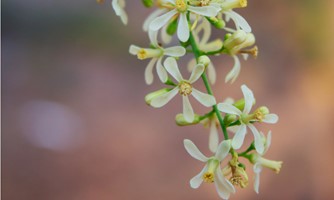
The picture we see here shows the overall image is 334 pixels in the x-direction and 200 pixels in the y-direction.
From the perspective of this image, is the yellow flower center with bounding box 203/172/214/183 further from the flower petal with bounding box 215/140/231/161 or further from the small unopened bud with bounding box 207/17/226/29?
the small unopened bud with bounding box 207/17/226/29

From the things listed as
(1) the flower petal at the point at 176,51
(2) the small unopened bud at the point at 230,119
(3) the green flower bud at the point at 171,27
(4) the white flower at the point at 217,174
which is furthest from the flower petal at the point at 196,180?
(3) the green flower bud at the point at 171,27

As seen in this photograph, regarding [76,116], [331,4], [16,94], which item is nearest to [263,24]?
[331,4]

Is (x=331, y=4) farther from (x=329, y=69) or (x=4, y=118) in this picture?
(x=4, y=118)

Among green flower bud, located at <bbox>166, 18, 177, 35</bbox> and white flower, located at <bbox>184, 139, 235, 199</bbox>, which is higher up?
green flower bud, located at <bbox>166, 18, 177, 35</bbox>

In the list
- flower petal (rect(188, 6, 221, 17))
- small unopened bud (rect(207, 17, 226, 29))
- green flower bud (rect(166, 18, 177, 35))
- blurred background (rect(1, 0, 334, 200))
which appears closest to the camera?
flower petal (rect(188, 6, 221, 17))

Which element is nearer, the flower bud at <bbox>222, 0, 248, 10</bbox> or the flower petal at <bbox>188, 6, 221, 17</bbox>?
the flower petal at <bbox>188, 6, 221, 17</bbox>

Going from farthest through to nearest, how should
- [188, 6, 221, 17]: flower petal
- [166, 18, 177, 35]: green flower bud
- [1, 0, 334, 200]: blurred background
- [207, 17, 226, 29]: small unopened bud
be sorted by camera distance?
[1, 0, 334, 200]: blurred background → [166, 18, 177, 35]: green flower bud → [207, 17, 226, 29]: small unopened bud → [188, 6, 221, 17]: flower petal

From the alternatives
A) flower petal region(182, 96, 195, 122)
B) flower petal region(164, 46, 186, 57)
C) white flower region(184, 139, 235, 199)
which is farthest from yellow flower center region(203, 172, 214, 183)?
flower petal region(164, 46, 186, 57)

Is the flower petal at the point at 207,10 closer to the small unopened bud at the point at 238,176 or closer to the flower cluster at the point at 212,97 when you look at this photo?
the flower cluster at the point at 212,97
